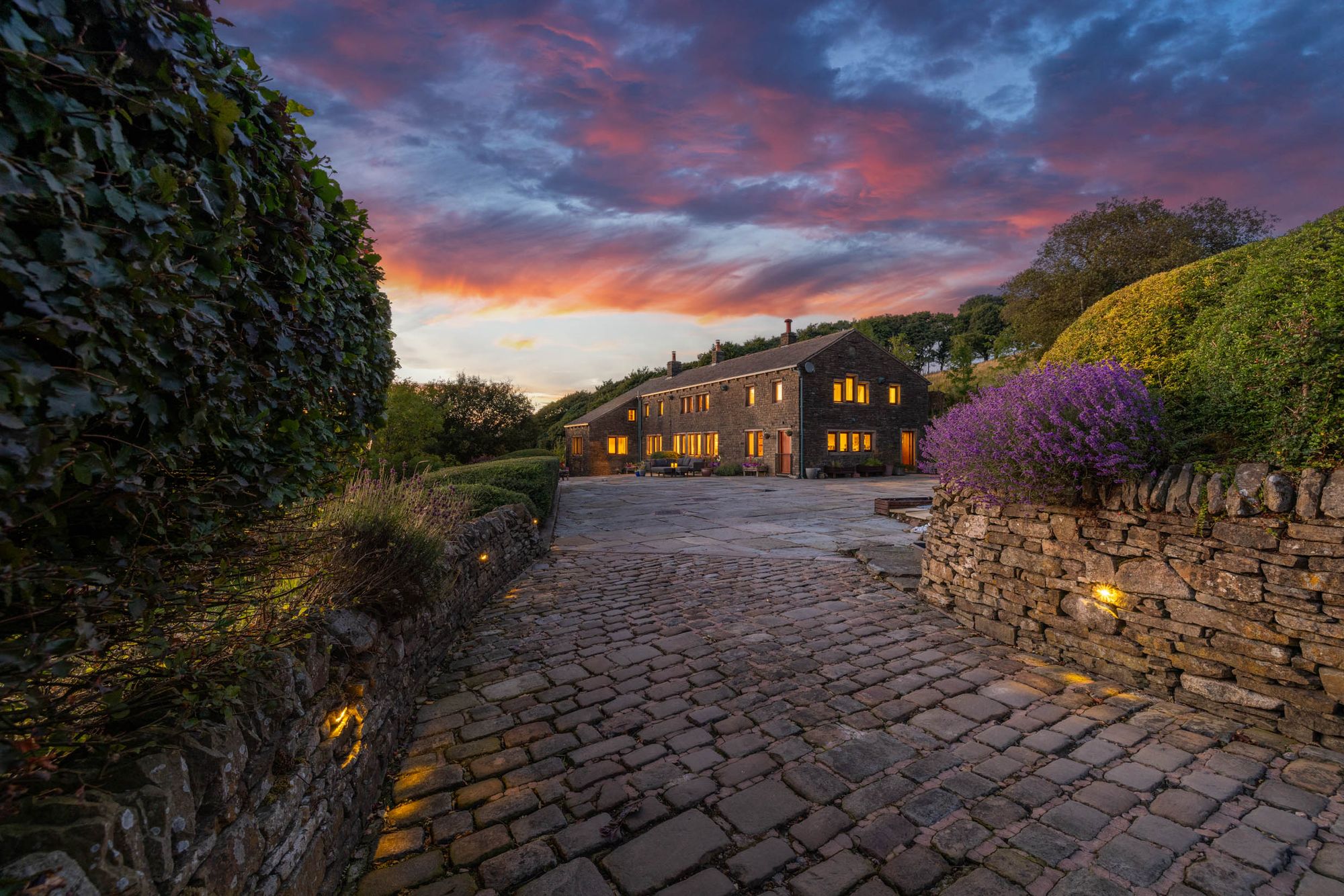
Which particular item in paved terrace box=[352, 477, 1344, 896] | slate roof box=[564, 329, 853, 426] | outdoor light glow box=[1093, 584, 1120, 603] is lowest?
paved terrace box=[352, 477, 1344, 896]

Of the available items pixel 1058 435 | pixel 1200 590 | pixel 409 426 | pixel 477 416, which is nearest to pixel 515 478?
pixel 1058 435

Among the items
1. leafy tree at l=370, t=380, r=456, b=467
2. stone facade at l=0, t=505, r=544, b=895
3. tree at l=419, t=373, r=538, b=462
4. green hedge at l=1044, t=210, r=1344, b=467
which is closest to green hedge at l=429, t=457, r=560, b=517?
stone facade at l=0, t=505, r=544, b=895

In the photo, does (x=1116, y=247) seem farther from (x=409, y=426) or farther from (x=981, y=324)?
(x=981, y=324)

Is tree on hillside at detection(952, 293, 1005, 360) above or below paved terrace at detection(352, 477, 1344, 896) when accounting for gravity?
above

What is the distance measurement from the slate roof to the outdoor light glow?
22309mm

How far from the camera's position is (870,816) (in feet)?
8.70

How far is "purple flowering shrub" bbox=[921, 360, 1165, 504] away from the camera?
4.13 meters

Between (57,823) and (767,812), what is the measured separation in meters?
2.60

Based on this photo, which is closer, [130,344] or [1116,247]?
[130,344]

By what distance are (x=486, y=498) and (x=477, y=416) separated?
1532 cm

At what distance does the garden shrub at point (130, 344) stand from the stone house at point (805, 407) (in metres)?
25.2

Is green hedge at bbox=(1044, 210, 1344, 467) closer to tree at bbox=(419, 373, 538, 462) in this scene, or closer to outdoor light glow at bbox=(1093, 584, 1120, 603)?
outdoor light glow at bbox=(1093, 584, 1120, 603)

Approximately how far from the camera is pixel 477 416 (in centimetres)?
2248

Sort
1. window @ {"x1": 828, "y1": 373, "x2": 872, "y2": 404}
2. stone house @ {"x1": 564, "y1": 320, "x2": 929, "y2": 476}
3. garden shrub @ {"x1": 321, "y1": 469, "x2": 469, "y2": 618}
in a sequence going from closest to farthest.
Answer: garden shrub @ {"x1": 321, "y1": 469, "x2": 469, "y2": 618} < stone house @ {"x1": 564, "y1": 320, "x2": 929, "y2": 476} < window @ {"x1": 828, "y1": 373, "x2": 872, "y2": 404}
